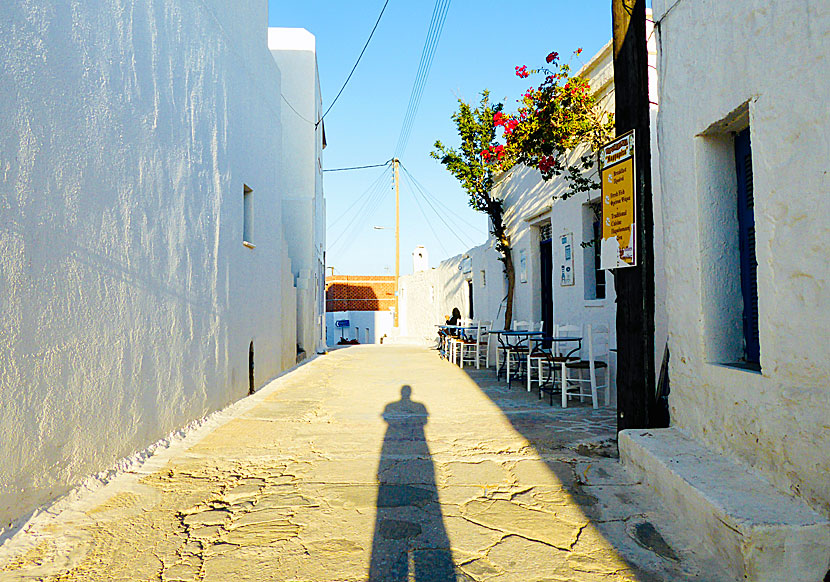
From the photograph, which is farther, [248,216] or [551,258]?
[551,258]

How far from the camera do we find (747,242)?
3754mm

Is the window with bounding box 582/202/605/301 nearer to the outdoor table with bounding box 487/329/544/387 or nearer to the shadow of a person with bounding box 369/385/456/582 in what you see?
the outdoor table with bounding box 487/329/544/387

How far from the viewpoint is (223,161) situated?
22.0ft

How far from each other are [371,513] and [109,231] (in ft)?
8.20

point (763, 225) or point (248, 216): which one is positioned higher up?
point (248, 216)

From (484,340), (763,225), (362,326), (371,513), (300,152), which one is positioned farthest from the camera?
(362,326)

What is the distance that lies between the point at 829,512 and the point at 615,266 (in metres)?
2.18

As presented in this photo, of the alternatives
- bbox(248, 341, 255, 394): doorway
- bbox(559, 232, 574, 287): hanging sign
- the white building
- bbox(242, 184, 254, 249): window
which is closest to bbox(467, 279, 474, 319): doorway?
bbox(559, 232, 574, 287): hanging sign

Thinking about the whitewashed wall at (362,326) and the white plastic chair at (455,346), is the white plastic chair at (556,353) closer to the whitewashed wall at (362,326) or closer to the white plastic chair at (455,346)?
the white plastic chair at (455,346)

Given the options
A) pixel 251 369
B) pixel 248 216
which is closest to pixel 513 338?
pixel 251 369

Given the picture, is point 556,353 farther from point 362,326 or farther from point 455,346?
point 362,326

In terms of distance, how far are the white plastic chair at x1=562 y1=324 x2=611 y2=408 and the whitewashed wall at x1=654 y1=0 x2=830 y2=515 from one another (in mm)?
2407

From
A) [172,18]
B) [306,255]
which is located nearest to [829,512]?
[172,18]

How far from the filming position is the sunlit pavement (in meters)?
2.69
